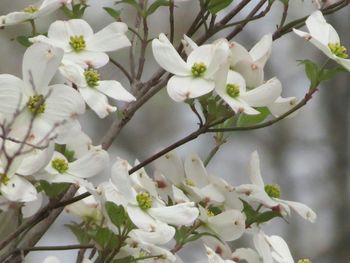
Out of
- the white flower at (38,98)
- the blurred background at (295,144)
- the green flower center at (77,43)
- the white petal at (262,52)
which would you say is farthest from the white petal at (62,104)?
the blurred background at (295,144)

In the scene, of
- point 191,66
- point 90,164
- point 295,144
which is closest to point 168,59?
point 191,66

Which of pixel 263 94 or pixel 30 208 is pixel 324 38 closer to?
pixel 263 94

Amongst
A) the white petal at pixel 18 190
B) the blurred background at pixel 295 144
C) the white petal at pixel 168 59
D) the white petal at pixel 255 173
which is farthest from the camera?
the blurred background at pixel 295 144

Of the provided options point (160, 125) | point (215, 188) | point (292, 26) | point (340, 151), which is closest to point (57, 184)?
point (215, 188)

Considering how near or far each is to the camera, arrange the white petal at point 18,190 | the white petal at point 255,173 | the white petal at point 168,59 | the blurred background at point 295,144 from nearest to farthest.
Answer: the white petal at point 18,190 < the white petal at point 168,59 < the white petal at point 255,173 < the blurred background at point 295,144

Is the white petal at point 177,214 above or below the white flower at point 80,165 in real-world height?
below

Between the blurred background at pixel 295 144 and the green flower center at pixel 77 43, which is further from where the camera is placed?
the blurred background at pixel 295 144

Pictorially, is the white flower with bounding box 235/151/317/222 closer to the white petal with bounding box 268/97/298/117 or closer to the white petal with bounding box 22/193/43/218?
the white petal with bounding box 268/97/298/117

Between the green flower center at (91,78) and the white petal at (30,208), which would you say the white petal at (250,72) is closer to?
the green flower center at (91,78)
